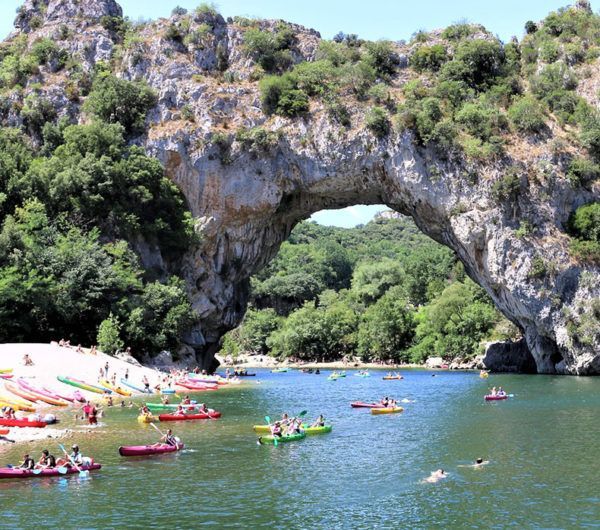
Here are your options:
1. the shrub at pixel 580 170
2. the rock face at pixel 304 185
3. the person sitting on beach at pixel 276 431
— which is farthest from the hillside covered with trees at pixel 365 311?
the person sitting on beach at pixel 276 431

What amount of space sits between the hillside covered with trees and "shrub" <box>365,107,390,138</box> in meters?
28.7

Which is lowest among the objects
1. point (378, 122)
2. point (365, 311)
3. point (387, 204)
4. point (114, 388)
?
point (114, 388)

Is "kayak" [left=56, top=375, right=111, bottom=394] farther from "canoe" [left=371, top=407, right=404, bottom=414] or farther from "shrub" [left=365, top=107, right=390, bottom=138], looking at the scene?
→ "shrub" [left=365, top=107, right=390, bottom=138]

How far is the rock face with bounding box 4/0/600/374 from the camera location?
56938 millimetres

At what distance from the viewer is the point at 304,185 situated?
6166 centimetres

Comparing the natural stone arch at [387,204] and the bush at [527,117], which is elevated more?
the bush at [527,117]

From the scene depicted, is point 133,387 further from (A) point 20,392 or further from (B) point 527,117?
(B) point 527,117

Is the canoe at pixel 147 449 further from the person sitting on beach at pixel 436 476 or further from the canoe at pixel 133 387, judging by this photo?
the canoe at pixel 133 387

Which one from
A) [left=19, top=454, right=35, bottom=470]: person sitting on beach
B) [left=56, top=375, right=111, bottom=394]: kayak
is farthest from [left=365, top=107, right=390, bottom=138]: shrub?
[left=19, top=454, right=35, bottom=470]: person sitting on beach

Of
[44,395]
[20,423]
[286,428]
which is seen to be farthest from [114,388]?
[286,428]

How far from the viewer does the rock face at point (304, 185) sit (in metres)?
56.9

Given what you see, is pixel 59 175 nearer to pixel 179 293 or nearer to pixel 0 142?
pixel 0 142

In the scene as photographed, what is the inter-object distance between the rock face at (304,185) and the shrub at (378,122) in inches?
20.4

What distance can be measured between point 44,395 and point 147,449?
16338 mm
